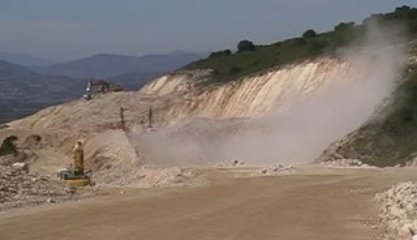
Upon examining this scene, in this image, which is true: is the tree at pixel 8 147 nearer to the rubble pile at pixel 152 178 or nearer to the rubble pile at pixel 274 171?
the rubble pile at pixel 152 178

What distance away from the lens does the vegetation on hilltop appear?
7012 centimetres

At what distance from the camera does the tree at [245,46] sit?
99106 millimetres

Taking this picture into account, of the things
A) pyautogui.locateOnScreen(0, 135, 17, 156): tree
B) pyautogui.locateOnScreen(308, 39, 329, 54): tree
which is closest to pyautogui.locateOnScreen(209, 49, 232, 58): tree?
pyautogui.locateOnScreen(308, 39, 329, 54): tree

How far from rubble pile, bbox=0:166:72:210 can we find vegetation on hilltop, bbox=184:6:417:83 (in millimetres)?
35046

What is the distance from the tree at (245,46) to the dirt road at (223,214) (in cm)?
6378

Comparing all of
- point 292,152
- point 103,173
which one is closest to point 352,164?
point 292,152

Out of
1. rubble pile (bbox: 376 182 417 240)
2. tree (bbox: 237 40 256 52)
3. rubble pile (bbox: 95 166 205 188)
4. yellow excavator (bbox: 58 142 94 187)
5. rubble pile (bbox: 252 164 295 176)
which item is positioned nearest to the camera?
rubble pile (bbox: 376 182 417 240)

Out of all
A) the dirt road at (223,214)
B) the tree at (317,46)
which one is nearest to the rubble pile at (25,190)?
the dirt road at (223,214)

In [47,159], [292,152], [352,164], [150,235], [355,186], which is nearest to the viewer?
[150,235]

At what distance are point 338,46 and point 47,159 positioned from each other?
2365 cm

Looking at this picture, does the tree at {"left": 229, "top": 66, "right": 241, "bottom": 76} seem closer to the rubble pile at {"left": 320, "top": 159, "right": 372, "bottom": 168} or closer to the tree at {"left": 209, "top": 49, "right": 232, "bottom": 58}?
the tree at {"left": 209, "top": 49, "right": 232, "bottom": 58}

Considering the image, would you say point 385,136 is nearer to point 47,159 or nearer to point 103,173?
point 103,173

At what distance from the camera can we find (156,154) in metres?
55.1

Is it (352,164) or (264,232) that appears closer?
(264,232)
